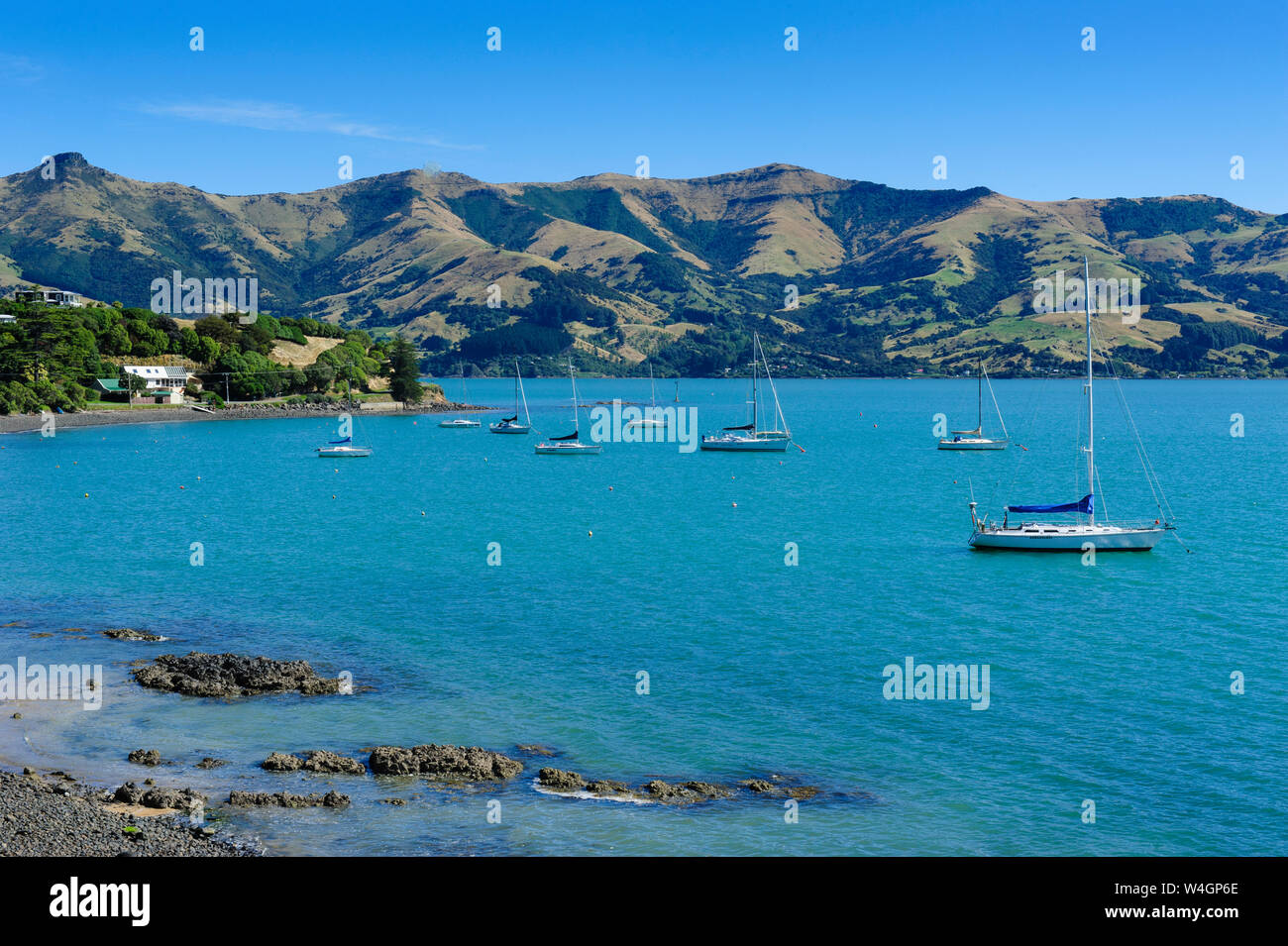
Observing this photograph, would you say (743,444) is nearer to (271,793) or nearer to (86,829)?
(271,793)

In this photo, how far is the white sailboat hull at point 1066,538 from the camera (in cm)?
6444

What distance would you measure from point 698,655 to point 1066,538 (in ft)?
103

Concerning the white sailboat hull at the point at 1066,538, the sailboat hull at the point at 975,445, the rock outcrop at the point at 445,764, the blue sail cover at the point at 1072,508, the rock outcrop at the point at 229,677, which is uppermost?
the sailboat hull at the point at 975,445

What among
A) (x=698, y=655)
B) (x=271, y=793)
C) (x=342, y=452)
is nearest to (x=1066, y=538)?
(x=698, y=655)

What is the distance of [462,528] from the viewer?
81938 mm

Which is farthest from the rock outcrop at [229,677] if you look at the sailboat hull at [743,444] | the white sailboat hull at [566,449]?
the sailboat hull at [743,444]

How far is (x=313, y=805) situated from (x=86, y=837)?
5.53m

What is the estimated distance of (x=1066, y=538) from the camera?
6425 cm

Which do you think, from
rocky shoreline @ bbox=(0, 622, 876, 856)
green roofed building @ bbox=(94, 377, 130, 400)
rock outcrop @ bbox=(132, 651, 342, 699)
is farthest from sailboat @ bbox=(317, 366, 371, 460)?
rocky shoreline @ bbox=(0, 622, 876, 856)

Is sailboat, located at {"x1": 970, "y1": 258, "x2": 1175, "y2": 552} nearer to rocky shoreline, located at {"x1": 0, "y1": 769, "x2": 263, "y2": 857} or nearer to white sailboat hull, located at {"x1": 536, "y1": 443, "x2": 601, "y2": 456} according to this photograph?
rocky shoreline, located at {"x1": 0, "y1": 769, "x2": 263, "y2": 857}

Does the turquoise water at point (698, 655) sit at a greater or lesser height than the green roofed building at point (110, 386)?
lesser

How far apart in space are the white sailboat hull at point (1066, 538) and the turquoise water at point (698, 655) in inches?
41.4

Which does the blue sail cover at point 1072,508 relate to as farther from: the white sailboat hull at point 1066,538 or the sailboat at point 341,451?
the sailboat at point 341,451
